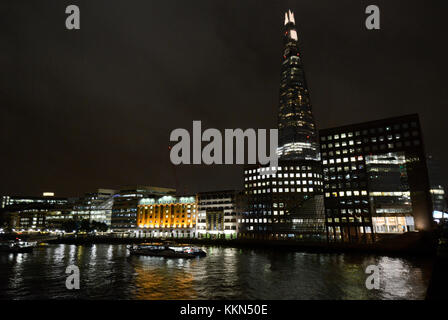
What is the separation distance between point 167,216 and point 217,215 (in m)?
38.4

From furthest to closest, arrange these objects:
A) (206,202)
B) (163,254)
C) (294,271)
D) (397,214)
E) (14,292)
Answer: (206,202)
(397,214)
(163,254)
(294,271)
(14,292)

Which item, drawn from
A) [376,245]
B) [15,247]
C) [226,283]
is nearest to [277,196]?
[376,245]

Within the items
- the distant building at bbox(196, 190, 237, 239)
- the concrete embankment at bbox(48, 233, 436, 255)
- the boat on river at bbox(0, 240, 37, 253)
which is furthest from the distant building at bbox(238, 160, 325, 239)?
the boat on river at bbox(0, 240, 37, 253)

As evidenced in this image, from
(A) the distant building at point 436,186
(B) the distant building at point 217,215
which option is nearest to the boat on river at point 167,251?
(B) the distant building at point 217,215

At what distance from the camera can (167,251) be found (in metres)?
90.4

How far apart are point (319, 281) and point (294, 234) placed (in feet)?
312

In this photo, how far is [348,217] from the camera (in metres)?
118

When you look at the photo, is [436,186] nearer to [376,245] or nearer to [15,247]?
[376,245]

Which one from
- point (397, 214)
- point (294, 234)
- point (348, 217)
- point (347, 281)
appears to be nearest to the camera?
point (347, 281)

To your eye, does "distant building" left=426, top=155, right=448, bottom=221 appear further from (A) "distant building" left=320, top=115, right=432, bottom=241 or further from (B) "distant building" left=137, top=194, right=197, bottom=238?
(B) "distant building" left=137, top=194, right=197, bottom=238

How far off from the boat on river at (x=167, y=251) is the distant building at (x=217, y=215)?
6253cm

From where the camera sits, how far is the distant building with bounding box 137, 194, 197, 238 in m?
175

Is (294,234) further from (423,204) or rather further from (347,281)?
(347,281)
